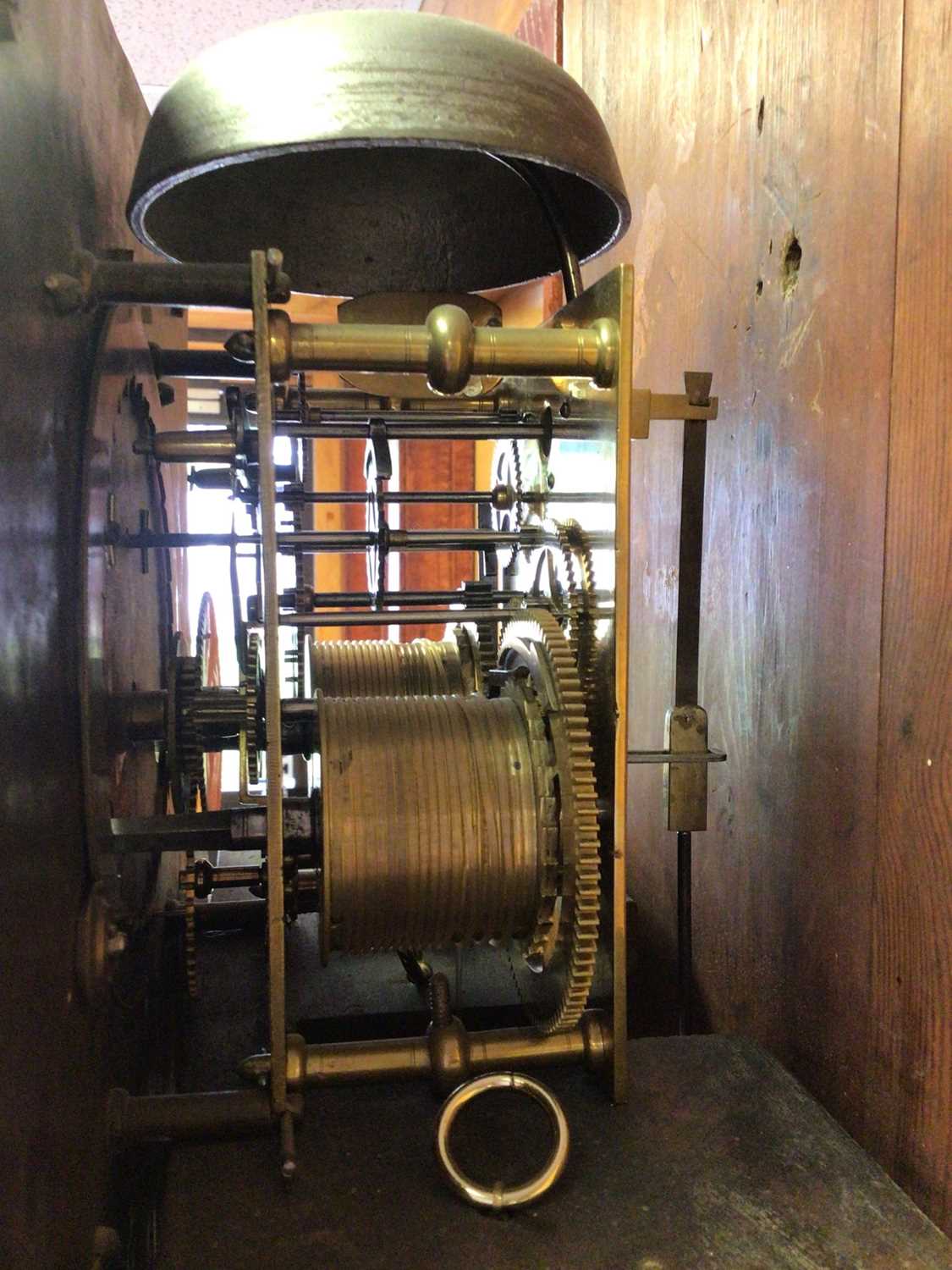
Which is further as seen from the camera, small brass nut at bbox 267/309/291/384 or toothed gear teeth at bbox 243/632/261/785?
toothed gear teeth at bbox 243/632/261/785

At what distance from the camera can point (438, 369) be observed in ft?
3.10

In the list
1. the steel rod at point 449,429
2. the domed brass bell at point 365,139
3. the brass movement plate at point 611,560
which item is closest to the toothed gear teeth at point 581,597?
the brass movement plate at point 611,560

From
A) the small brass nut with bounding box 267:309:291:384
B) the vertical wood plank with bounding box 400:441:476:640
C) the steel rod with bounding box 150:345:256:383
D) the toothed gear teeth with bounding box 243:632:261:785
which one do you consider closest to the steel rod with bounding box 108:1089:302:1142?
the toothed gear teeth with bounding box 243:632:261:785

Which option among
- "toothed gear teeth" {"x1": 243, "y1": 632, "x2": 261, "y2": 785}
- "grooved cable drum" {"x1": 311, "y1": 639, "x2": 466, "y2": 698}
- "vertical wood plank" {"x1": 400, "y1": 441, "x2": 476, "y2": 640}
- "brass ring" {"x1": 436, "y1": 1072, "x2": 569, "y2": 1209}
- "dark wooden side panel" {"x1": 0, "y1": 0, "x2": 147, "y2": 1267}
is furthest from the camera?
"vertical wood plank" {"x1": 400, "y1": 441, "x2": 476, "y2": 640}

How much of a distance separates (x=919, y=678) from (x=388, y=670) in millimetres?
1006

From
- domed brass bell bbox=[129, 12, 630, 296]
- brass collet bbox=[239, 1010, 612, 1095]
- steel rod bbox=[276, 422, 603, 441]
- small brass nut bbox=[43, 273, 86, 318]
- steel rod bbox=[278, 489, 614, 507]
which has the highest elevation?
domed brass bell bbox=[129, 12, 630, 296]

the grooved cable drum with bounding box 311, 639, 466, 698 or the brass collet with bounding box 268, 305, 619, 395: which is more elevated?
the brass collet with bounding box 268, 305, 619, 395

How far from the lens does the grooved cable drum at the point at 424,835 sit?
98 centimetres

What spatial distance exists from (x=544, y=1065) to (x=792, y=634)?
0.54 m

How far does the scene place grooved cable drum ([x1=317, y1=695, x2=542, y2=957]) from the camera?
98cm

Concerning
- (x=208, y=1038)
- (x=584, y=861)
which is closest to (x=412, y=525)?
(x=208, y=1038)

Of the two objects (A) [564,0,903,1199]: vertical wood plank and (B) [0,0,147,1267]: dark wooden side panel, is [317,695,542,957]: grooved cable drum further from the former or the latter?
(A) [564,0,903,1199]: vertical wood plank

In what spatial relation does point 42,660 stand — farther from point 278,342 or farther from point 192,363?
point 192,363

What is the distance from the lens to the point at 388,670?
1.79 m
